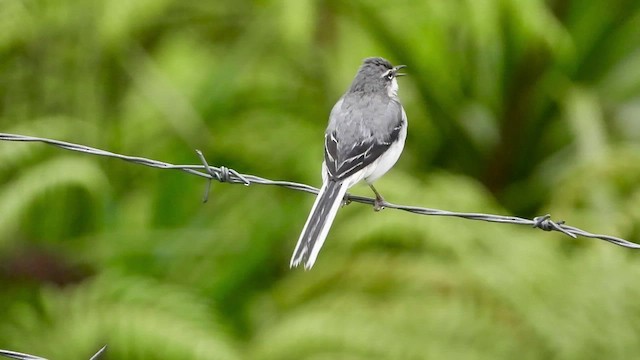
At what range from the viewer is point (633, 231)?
622 cm

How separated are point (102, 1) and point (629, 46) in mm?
3514

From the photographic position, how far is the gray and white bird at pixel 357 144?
433cm

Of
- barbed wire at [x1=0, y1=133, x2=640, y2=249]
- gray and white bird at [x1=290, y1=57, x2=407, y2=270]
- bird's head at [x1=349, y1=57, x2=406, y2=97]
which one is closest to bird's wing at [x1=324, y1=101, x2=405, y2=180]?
gray and white bird at [x1=290, y1=57, x2=407, y2=270]

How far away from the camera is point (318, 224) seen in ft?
14.0

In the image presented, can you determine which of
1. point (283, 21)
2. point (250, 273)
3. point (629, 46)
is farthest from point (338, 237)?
point (629, 46)

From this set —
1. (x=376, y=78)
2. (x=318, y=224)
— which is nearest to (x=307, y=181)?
(x=376, y=78)

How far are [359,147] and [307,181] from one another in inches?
70.3

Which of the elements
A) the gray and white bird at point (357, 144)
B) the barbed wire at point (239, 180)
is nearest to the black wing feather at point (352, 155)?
the gray and white bird at point (357, 144)

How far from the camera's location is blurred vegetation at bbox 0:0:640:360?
19.0 ft

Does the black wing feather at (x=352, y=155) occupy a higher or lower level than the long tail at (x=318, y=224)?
higher

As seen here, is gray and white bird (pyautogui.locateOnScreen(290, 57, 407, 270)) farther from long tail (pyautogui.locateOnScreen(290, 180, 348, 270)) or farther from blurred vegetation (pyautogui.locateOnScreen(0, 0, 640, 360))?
blurred vegetation (pyautogui.locateOnScreen(0, 0, 640, 360))

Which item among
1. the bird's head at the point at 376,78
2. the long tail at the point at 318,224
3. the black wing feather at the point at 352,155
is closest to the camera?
the long tail at the point at 318,224

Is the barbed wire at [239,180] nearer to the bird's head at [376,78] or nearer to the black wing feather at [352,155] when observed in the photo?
the black wing feather at [352,155]

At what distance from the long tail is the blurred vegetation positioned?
1.33 metres
